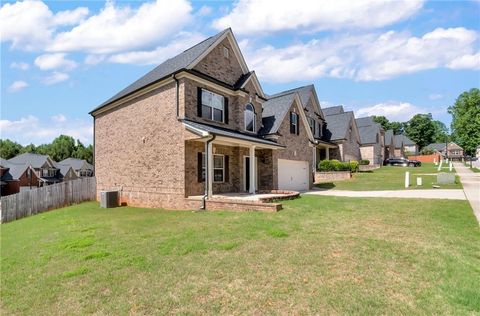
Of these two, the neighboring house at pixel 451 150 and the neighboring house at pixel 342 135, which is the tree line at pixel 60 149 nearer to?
the neighboring house at pixel 342 135

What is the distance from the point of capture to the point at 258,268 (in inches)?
202

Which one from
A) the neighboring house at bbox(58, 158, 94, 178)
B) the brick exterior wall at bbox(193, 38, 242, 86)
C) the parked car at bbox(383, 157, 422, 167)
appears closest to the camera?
the brick exterior wall at bbox(193, 38, 242, 86)

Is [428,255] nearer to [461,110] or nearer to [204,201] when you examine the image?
[204,201]

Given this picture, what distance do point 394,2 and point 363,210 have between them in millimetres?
8015

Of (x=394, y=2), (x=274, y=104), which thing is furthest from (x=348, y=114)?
(x=394, y=2)

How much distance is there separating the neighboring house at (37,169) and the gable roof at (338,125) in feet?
160

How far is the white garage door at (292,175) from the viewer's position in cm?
1962

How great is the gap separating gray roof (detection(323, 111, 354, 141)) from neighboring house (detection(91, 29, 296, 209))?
56.0 ft

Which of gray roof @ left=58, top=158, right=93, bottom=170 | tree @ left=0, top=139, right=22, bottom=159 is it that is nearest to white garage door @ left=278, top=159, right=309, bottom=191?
gray roof @ left=58, top=158, right=93, bottom=170

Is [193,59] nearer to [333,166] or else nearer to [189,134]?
[189,134]

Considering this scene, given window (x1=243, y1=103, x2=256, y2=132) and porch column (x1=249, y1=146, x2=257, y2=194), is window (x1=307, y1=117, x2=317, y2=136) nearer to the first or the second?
window (x1=243, y1=103, x2=256, y2=132)

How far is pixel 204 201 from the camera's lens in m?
12.0

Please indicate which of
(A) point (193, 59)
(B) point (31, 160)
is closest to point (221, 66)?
(A) point (193, 59)

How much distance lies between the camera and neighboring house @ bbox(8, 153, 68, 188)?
48031 mm
